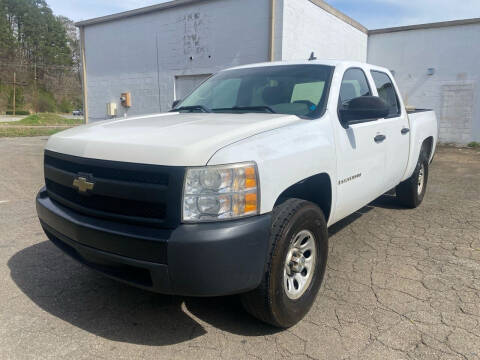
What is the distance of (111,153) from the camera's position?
234 centimetres

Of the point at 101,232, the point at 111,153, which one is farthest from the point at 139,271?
the point at 111,153

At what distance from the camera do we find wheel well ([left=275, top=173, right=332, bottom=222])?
2846 millimetres

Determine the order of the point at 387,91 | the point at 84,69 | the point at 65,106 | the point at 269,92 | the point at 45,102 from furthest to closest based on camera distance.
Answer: the point at 65,106 < the point at 45,102 < the point at 84,69 < the point at 387,91 < the point at 269,92

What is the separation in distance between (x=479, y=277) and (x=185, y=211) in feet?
9.02

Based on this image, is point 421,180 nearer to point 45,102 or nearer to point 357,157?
point 357,157

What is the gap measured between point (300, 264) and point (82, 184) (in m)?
1.53

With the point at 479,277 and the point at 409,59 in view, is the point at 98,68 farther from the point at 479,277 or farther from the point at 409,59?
the point at 479,277

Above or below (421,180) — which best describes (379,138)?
above

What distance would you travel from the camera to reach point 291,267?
266 centimetres

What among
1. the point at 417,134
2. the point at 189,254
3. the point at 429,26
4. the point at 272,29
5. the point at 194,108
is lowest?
the point at 189,254

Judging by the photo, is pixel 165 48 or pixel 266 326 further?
pixel 165 48

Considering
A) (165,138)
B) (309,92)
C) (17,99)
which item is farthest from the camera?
(17,99)

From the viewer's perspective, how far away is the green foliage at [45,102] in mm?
57156

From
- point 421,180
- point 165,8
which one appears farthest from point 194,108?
point 165,8
